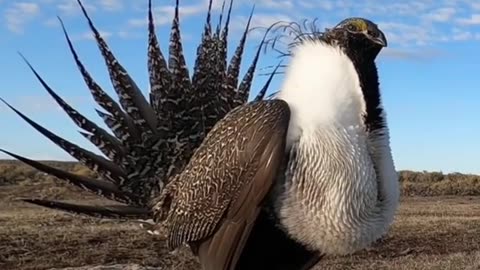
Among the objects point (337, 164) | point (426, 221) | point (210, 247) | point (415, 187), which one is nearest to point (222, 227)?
point (210, 247)

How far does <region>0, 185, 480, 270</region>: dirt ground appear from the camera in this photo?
9086 millimetres

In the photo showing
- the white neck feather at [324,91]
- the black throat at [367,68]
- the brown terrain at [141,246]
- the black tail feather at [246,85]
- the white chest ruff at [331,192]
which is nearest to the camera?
the white chest ruff at [331,192]

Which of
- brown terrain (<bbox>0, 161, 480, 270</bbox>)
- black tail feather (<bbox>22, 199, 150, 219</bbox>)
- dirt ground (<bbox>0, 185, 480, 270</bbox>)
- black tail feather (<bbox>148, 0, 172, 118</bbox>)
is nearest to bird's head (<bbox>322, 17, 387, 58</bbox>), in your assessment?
black tail feather (<bbox>148, 0, 172, 118</bbox>)

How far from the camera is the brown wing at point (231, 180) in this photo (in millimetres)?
3721

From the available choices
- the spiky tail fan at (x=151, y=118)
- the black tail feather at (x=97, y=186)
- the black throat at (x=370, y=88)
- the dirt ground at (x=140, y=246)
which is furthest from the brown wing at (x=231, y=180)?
the dirt ground at (x=140, y=246)

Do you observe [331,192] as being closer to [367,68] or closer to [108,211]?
[367,68]

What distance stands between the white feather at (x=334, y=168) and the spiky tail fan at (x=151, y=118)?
1383mm

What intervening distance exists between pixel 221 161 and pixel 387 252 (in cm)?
682

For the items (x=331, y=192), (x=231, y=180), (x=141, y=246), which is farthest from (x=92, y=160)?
(x=141, y=246)

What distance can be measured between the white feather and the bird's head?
0.21ft

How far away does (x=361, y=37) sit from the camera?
389 centimetres

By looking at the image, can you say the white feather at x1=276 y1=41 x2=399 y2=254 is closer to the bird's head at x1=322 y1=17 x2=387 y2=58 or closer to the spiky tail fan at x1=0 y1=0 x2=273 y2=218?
the bird's head at x1=322 y1=17 x2=387 y2=58

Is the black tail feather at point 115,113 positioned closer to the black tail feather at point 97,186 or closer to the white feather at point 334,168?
the black tail feather at point 97,186

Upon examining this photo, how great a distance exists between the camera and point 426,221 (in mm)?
14922
